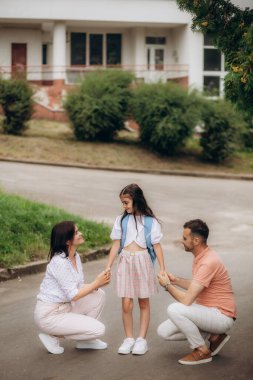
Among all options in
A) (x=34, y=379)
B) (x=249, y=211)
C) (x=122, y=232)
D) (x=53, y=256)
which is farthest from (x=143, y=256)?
(x=249, y=211)

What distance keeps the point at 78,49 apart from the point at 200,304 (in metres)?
37.5

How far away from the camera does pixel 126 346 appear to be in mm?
8727

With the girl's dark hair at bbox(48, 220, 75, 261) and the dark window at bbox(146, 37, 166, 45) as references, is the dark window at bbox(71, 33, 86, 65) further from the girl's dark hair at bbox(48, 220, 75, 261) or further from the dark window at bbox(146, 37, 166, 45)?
the girl's dark hair at bbox(48, 220, 75, 261)

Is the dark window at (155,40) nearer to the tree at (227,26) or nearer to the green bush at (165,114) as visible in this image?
the green bush at (165,114)

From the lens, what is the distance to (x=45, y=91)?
125ft

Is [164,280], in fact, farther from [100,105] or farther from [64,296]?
[100,105]

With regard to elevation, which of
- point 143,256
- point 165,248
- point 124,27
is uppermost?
point 124,27

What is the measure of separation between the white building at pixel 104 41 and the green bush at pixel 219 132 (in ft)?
26.6

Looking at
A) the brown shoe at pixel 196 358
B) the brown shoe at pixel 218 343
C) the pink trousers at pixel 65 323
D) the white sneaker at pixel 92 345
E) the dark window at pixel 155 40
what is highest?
the dark window at pixel 155 40

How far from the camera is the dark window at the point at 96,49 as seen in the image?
147 feet

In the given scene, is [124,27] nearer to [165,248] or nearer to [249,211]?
[249,211]

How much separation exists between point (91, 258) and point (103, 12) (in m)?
28.5

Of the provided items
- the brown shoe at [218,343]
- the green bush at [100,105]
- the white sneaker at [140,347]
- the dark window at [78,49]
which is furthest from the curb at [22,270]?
the dark window at [78,49]

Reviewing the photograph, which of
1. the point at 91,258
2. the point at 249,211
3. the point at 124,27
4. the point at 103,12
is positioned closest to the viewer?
the point at 91,258
